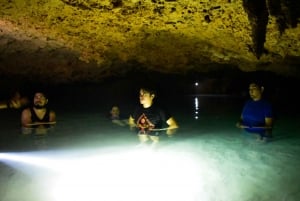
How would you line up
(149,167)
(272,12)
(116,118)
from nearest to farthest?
(149,167) → (272,12) → (116,118)

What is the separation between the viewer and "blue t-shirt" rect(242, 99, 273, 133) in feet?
19.3

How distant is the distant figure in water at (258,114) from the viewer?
5867 millimetres

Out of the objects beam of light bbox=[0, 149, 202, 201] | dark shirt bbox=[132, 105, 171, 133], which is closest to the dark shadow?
dark shirt bbox=[132, 105, 171, 133]

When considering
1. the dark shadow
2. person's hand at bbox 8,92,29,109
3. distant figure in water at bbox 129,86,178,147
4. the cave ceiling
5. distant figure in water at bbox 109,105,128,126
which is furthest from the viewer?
person's hand at bbox 8,92,29,109

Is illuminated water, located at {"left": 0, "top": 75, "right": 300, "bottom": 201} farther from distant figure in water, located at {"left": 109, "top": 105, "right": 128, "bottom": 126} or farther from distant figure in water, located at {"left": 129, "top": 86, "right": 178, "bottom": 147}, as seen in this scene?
distant figure in water, located at {"left": 109, "top": 105, "right": 128, "bottom": 126}

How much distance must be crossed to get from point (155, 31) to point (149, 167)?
3.51 m

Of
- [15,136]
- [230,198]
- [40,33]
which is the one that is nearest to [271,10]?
[230,198]

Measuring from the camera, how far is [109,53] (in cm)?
880

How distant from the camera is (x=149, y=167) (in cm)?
454

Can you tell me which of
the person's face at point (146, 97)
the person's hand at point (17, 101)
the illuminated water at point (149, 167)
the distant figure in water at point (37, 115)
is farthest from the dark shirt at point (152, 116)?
the person's hand at point (17, 101)

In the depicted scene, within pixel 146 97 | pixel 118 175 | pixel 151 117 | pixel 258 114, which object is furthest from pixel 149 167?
pixel 258 114

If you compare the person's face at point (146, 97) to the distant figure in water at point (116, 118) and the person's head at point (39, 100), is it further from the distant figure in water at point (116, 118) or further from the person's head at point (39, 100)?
the distant figure in water at point (116, 118)

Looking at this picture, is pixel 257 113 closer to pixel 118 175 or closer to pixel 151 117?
pixel 151 117

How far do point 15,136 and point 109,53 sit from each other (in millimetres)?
3639
